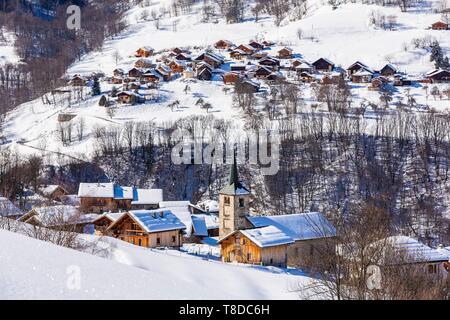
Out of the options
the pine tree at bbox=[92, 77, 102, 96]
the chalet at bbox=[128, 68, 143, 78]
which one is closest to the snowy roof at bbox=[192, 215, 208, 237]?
the pine tree at bbox=[92, 77, 102, 96]

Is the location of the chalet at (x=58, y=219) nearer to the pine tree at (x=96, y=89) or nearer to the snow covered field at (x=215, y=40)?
the snow covered field at (x=215, y=40)

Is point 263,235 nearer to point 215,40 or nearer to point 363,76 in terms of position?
point 363,76

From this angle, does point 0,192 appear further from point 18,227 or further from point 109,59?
point 109,59

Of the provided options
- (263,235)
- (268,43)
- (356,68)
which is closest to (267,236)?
(263,235)

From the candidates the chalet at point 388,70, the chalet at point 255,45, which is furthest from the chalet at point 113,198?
the chalet at point 255,45

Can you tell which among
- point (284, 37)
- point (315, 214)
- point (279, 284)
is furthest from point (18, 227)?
point (284, 37)

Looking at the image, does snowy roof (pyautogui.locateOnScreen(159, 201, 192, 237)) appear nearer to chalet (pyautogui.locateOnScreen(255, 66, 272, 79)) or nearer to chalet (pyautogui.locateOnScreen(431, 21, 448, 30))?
chalet (pyautogui.locateOnScreen(255, 66, 272, 79))
